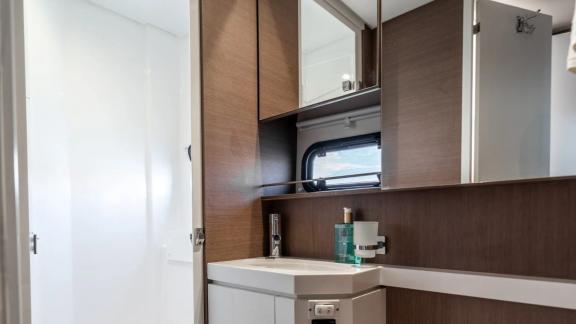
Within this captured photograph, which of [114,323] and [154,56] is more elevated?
[154,56]

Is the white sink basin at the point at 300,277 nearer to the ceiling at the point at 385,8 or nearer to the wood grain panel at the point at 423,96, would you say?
the wood grain panel at the point at 423,96

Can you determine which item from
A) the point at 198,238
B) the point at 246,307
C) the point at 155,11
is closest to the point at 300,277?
the point at 246,307

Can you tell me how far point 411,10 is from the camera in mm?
1304

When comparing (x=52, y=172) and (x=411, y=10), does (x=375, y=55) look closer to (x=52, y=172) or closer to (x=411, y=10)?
(x=411, y=10)

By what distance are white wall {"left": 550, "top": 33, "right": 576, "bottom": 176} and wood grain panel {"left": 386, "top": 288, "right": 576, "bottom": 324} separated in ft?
1.27

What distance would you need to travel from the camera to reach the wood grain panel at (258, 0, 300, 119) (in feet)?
5.61

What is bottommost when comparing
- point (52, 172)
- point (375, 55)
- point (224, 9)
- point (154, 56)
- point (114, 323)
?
point (114, 323)

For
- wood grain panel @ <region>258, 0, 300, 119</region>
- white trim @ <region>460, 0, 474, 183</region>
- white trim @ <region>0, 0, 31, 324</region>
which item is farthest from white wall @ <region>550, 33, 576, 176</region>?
white trim @ <region>0, 0, 31, 324</region>

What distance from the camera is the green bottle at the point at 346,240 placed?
4.49ft

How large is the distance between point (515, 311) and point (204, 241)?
3.55ft

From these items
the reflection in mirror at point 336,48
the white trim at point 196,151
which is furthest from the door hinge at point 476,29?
the white trim at point 196,151

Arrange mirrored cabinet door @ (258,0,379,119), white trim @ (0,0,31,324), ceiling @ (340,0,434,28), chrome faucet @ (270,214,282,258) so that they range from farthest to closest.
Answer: chrome faucet @ (270,214,282,258), mirrored cabinet door @ (258,0,379,119), ceiling @ (340,0,434,28), white trim @ (0,0,31,324)

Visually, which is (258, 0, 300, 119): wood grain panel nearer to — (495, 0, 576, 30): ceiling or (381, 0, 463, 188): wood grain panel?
(381, 0, 463, 188): wood grain panel

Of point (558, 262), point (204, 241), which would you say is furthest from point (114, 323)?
point (558, 262)
